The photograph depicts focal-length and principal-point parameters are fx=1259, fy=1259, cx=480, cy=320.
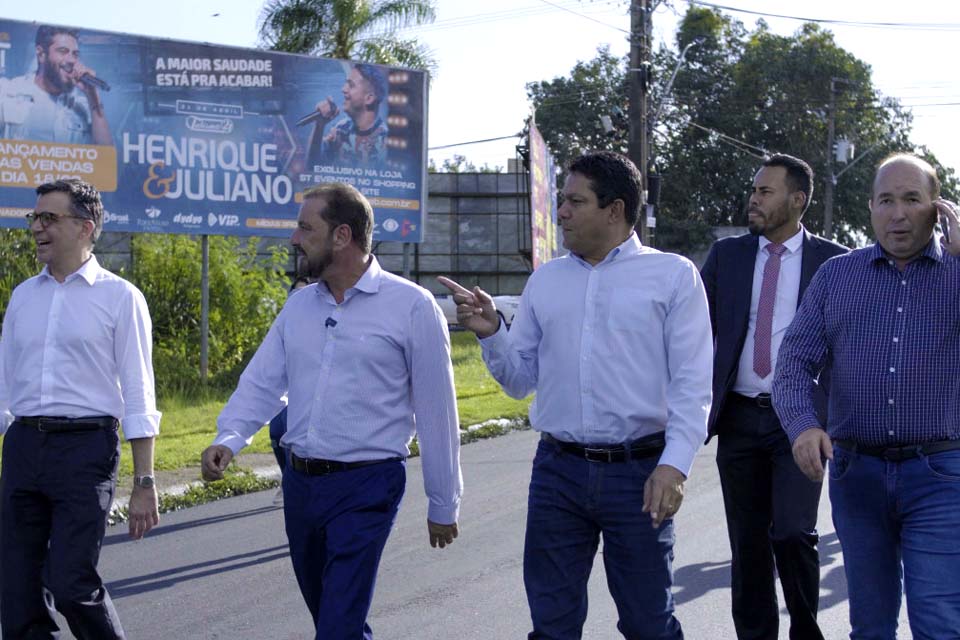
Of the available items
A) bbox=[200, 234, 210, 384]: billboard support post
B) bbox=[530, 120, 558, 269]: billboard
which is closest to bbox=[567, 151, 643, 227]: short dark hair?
bbox=[200, 234, 210, 384]: billboard support post

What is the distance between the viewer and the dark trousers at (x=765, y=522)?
514 centimetres

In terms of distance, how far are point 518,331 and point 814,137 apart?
45.6m

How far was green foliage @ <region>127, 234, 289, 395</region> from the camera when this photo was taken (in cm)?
1772

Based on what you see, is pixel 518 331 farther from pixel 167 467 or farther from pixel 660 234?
pixel 660 234

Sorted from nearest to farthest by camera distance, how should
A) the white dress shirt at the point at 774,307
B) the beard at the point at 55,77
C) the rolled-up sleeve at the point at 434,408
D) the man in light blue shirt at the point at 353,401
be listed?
the man in light blue shirt at the point at 353,401 < the rolled-up sleeve at the point at 434,408 < the white dress shirt at the point at 774,307 < the beard at the point at 55,77

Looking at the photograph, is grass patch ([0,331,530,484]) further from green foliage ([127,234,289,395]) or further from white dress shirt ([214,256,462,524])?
white dress shirt ([214,256,462,524])

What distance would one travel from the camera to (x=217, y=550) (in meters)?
7.95

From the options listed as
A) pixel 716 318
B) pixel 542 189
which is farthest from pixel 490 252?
pixel 716 318

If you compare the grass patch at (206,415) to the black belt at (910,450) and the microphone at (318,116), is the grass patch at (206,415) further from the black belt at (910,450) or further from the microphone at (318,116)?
the black belt at (910,450)

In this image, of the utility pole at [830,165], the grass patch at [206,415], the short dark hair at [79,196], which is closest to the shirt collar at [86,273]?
the short dark hair at [79,196]

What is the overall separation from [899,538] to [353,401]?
1858mm

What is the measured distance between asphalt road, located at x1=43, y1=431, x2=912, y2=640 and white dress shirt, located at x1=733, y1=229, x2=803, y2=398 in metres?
1.41

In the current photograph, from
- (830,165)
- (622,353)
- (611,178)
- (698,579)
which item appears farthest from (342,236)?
(830,165)

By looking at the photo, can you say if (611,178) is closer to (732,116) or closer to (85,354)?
(85,354)
